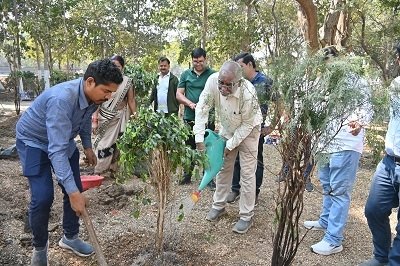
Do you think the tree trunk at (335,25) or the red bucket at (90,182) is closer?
the red bucket at (90,182)

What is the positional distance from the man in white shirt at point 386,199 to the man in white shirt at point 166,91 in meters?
2.96

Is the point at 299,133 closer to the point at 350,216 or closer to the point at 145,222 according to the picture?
the point at 145,222

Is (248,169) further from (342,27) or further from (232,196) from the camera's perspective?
(342,27)

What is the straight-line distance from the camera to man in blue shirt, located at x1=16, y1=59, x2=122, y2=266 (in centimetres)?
235

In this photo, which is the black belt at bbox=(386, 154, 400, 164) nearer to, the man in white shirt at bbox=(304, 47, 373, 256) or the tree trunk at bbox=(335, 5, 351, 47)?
the man in white shirt at bbox=(304, 47, 373, 256)

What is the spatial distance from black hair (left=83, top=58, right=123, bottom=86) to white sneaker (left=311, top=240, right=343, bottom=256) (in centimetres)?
204

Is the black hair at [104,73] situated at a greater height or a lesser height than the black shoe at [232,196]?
greater

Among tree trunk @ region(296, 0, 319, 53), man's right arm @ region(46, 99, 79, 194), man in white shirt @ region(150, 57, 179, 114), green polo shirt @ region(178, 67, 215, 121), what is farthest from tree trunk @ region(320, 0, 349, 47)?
man's right arm @ region(46, 99, 79, 194)

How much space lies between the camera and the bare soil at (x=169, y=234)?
2934mm

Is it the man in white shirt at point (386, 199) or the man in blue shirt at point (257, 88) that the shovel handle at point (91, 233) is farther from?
the man in white shirt at point (386, 199)

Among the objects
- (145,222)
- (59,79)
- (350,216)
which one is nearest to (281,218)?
(145,222)

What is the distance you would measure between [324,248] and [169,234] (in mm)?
1245

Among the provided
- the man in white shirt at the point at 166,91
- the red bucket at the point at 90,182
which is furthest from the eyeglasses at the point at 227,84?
the man in white shirt at the point at 166,91

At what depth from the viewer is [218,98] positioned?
3381 mm
